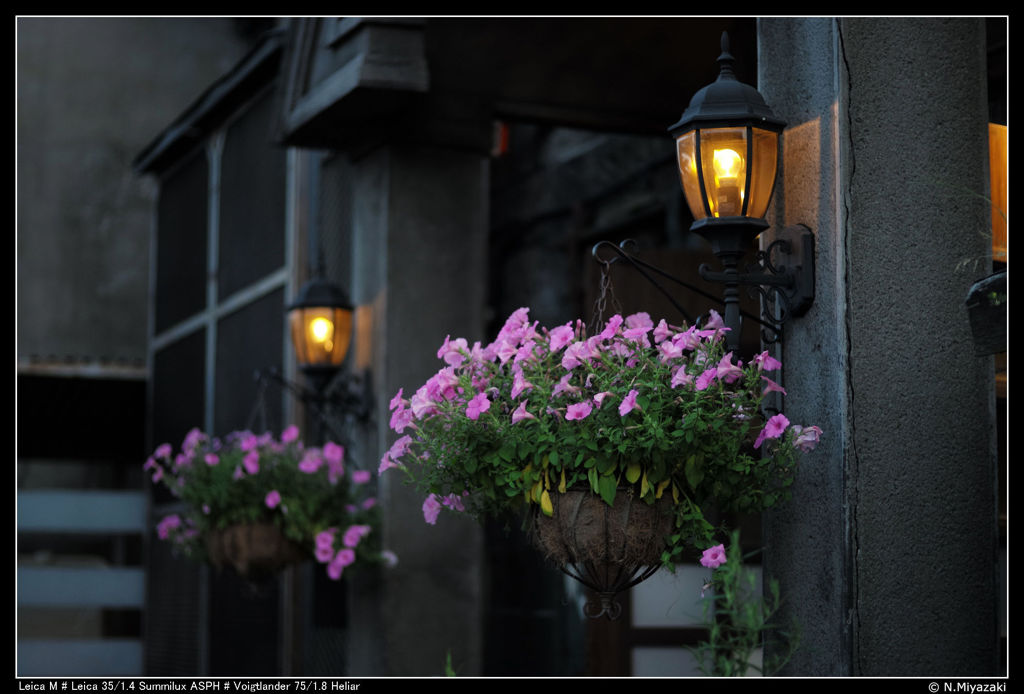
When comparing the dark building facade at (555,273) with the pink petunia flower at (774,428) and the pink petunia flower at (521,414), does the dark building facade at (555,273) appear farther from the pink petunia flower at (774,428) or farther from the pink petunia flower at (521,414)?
the pink petunia flower at (521,414)

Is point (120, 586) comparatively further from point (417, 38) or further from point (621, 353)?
point (621, 353)

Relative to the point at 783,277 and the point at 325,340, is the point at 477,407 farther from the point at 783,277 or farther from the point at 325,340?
the point at 325,340

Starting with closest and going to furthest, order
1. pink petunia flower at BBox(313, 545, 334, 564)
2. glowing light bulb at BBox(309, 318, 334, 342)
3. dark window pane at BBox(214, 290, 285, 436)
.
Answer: pink petunia flower at BBox(313, 545, 334, 564)
glowing light bulb at BBox(309, 318, 334, 342)
dark window pane at BBox(214, 290, 285, 436)

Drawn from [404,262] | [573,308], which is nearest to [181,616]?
[573,308]

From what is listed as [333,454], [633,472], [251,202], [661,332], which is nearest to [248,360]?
[251,202]

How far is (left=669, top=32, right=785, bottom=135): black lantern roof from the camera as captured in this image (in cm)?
334

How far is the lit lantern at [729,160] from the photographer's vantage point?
334 cm

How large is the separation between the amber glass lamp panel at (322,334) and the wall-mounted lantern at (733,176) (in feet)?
10.4

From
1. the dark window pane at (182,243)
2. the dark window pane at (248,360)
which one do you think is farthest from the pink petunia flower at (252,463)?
the dark window pane at (182,243)

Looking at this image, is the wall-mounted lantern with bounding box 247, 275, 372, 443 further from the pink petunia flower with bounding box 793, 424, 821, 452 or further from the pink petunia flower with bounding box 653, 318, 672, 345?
the pink petunia flower with bounding box 793, 424, 821, 452

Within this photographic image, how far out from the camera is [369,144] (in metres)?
6.33

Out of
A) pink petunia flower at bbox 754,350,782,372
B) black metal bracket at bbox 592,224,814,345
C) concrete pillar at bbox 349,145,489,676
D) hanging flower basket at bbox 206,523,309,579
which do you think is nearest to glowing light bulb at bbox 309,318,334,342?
concrete pillar at bbox 349,145,489,676
